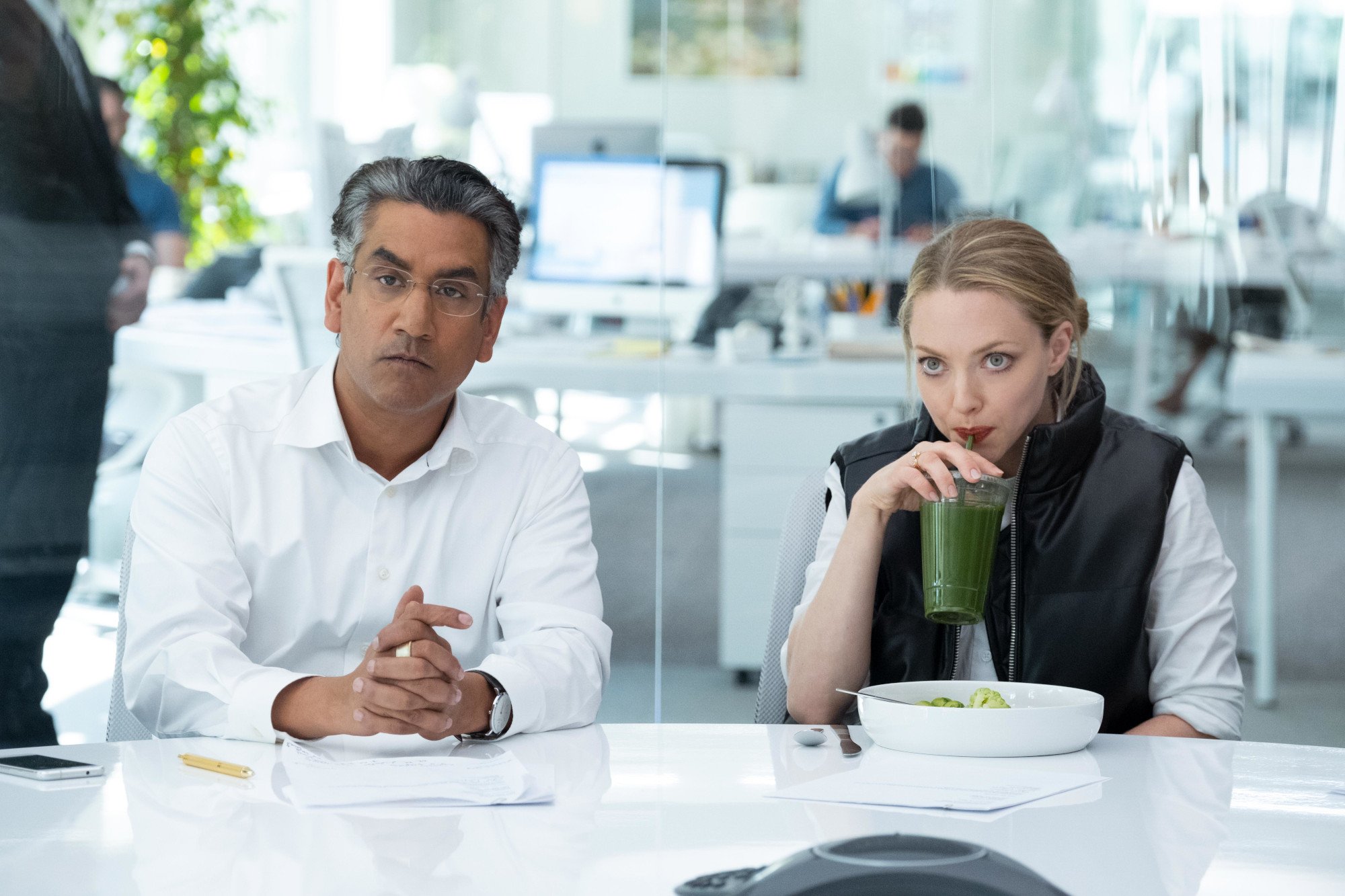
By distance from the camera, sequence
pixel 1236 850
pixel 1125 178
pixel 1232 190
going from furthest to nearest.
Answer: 1. pixel 1125 178
2. pixel 1232 190
3. pixel 1236 850

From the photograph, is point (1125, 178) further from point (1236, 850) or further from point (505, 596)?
point (1236, 850)

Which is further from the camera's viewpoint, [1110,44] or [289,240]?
[1110,44]

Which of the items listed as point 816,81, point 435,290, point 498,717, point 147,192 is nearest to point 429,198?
point 435,290

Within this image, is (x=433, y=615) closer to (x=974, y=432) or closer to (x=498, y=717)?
(x=498, y=717)

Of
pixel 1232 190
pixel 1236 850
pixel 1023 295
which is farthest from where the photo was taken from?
pixel 1232 190

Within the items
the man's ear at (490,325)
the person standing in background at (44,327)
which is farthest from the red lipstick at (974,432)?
the person standing in background at (44,327)

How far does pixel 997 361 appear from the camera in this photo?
1618 millimetres

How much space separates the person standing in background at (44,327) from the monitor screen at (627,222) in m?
1.33

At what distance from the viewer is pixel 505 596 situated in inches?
64.4

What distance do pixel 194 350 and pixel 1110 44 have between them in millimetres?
2969

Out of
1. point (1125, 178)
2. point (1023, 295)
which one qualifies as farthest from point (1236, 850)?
point (1125, 178)

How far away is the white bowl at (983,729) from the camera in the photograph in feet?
3.91

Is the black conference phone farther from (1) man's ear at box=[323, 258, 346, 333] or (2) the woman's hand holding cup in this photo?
(1) man's ear at box=[323, 258, 346, 333]

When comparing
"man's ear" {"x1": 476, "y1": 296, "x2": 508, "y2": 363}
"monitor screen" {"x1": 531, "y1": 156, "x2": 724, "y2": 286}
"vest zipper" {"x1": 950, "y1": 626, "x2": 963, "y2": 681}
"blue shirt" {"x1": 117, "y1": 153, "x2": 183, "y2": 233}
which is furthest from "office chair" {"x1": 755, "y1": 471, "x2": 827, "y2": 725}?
"monitor screen" {"x1": 531, "y1": 156, "x2": 724, "y2": 286}
